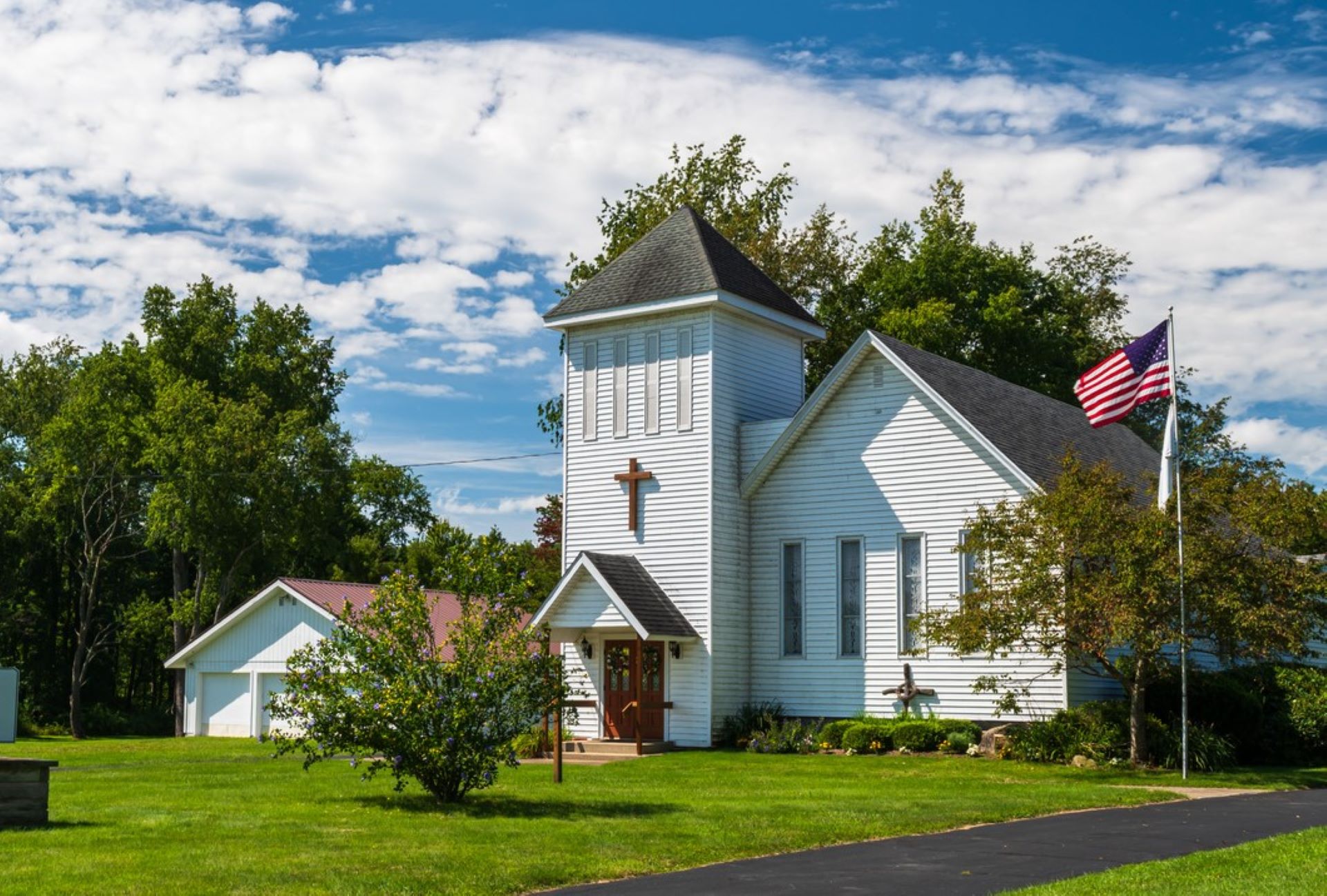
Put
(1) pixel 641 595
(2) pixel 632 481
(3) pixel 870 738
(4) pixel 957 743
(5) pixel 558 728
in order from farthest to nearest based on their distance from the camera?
(2) pixel 632 481
(1) pixel 641 595
(3) pixel 870 738
(4) pixel 957 743
(5) pixel 558 728

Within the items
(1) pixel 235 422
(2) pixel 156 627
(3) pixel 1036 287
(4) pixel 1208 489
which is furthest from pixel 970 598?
(2) pixel 156 627

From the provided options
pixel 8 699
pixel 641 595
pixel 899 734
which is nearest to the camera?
pixel 899 734

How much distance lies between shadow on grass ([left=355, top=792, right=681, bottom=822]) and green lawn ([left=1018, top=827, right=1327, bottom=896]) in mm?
6341

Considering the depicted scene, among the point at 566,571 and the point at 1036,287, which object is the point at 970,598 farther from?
the point at 1036,287

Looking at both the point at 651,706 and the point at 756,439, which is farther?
the point at 756,439

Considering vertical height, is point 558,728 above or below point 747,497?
below

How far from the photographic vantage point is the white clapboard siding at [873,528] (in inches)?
1143

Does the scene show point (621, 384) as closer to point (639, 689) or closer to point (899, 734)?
point (639, 689)

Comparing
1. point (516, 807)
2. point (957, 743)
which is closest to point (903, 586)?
point (957, 743)

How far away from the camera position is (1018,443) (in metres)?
30.0

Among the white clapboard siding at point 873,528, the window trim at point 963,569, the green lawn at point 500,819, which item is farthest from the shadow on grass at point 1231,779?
the window trim at point 963,569

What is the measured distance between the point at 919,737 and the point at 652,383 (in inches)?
387

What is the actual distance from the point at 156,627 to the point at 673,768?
36.9 metres

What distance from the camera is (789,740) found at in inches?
1182
